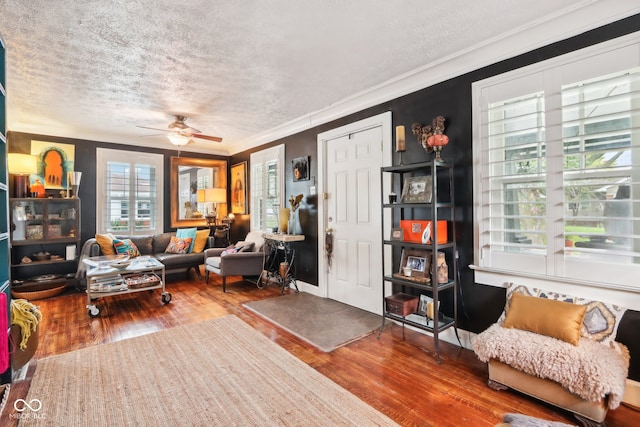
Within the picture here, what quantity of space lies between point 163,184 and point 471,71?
224 inches

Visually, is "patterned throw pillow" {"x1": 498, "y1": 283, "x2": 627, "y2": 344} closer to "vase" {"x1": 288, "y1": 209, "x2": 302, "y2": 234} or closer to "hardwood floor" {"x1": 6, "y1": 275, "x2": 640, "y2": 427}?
"hardwood floor" {"x1": 6, "y1": 275, "x2": 640, "y2": 427}

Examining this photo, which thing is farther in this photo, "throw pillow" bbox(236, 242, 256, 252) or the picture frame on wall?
the picture frame on wall

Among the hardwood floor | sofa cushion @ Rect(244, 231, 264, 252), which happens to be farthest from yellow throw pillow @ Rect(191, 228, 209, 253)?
the hardwood floor

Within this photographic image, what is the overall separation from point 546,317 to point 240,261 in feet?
12.8

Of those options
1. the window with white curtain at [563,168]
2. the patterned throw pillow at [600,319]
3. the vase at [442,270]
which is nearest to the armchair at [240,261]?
the vase at [442,270]

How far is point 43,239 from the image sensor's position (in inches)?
183

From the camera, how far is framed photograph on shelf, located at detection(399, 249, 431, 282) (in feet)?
9.09

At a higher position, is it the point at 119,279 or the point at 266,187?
the point at 266,187

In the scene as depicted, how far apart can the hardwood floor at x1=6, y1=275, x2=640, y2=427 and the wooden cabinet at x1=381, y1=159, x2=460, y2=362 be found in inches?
9.7

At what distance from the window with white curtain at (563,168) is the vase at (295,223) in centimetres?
281

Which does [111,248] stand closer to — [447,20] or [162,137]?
[162,137]

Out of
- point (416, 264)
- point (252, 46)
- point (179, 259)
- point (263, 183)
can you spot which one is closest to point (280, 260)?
point (263, 183)

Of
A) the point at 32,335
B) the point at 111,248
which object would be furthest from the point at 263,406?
the point at 111,248

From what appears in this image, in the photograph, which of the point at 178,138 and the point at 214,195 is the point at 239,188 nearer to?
the point at 214,195
